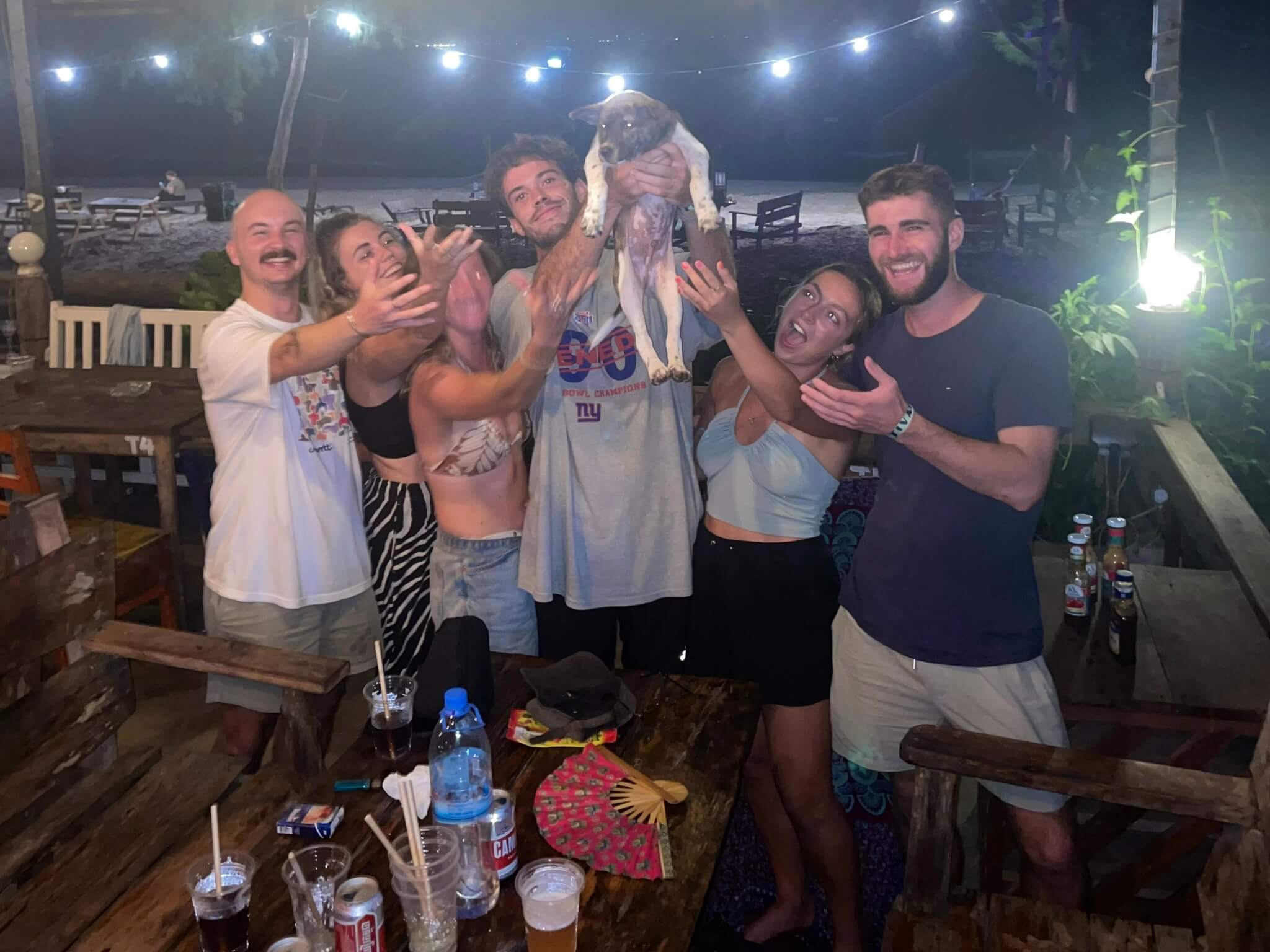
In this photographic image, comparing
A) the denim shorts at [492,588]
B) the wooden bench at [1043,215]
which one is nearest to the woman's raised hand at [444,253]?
the denim shorts at [492,588]

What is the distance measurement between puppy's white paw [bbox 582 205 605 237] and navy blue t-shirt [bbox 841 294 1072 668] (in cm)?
69

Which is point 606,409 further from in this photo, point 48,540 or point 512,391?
point 48,540

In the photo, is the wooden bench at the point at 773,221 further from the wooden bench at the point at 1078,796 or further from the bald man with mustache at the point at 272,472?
the wooden bench at the point at 1078,796

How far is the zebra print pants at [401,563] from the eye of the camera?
2861 millimetres

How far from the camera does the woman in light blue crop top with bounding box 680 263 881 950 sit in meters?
2.52

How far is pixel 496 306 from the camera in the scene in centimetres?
269

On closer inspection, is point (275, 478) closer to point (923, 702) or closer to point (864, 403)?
point (864, 403)

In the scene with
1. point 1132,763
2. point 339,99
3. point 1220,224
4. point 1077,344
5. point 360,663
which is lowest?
point 360,663

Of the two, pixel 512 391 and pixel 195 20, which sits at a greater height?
pixel 195 20

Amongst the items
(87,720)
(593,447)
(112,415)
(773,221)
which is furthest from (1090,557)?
(112,415)

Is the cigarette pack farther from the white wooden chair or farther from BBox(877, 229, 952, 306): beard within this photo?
the white wooden chair

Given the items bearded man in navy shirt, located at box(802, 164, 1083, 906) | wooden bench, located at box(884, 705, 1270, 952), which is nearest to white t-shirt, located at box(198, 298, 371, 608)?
bearded man in navy shirt, located at box(802, 164, 1083, 906)

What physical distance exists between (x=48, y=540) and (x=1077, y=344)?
2756 mm

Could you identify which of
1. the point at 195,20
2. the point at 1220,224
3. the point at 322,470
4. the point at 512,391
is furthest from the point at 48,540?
the point at 1220,224
